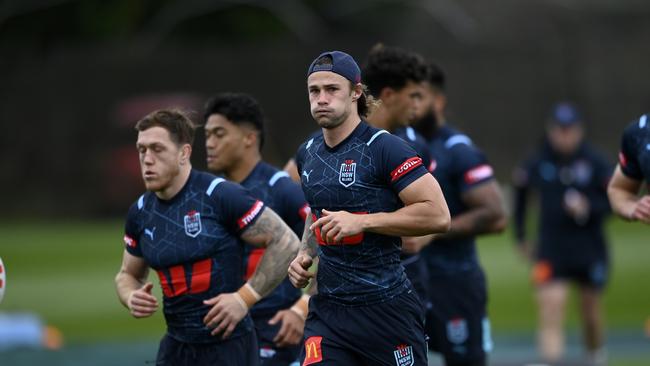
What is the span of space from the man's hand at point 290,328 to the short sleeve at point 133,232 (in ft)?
3.25

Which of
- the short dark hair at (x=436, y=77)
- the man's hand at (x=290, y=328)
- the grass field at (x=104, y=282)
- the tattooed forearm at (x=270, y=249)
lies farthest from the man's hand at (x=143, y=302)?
the grass field at (x=104, y=282)

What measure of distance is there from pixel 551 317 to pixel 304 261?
23.0 ft

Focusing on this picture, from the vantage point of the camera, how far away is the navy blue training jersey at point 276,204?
296 inches

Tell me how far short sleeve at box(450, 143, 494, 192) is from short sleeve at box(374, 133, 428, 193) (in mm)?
2517

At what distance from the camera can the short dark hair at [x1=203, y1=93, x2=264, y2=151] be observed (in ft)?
25.4

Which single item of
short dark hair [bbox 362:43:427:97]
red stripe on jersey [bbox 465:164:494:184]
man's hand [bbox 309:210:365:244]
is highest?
short dark hair [bbox 362:43:427:97]

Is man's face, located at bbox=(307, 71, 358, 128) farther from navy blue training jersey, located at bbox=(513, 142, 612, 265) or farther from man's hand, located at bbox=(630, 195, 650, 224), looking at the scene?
navy blue training jersey, located at bbox=(513, 142, 612, 265)

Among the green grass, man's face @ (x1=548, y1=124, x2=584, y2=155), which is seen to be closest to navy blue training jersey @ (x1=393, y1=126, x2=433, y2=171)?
man's face @ (x1=548, y1=124, x2=584, y2=155)

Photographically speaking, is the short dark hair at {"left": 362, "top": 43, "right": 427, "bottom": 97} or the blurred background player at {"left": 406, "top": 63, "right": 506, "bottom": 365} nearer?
the short dark hair at {"left": 362, "top": 43, "right": 427, "bottom": 97}

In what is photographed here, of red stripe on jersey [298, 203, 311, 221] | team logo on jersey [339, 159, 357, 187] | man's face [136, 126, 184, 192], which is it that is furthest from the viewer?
red stripe on jersey [298, 203, 311, 221]

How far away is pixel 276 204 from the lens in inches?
298

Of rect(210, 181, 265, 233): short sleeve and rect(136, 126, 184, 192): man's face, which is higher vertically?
rect(136, 126, 184, 192): man's face

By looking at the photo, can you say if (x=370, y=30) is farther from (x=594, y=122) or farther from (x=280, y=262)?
(x=280, y=262)

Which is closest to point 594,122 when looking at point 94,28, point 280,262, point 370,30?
point 370,30
